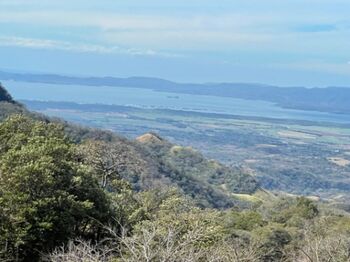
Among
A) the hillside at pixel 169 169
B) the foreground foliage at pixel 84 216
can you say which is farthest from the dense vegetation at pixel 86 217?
the hillside at pixel 169 169

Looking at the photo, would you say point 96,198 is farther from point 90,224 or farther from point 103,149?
point 103,149

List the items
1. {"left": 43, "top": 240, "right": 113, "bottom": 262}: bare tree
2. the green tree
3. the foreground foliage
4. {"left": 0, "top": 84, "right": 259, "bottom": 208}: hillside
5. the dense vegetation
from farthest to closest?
{"left": 0, "top": 84, "right": 259, "bottom": 208}: hillside, the green tree, the dense vegetation, the foreground foliage, {"left": 43, "top": 240, "right": 113, "bottom": 262}: bare tree

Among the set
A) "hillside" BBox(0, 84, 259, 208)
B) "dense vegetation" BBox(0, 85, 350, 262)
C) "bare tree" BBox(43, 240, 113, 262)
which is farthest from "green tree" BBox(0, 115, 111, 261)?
"hillside" BBox(0, 84, 259, 208)

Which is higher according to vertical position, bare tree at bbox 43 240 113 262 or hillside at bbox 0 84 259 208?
bare tree at bbox 43 240 113 262

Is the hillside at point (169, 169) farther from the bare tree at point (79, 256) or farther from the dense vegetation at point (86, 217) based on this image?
the bare tree at point (79, 256)

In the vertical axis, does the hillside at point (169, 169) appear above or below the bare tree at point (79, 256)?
below

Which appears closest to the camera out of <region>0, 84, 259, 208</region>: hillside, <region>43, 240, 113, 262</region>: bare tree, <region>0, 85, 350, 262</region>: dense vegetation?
<region>43, 240, 113, 262</region>: bare tree

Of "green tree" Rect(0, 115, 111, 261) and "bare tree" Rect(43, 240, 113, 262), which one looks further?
"green tree" Rect(0, 115, 111, 261)

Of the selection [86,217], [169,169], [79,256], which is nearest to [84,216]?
[86,217]

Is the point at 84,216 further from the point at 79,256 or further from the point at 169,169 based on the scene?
the point at 169,169

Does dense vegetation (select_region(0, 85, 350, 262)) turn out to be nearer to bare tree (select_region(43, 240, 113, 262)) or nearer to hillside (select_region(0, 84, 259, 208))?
bare tree (select_region(43, 240, 113, 262))

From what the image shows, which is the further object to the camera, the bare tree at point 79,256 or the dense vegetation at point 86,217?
the dense vegetation at point 86,217

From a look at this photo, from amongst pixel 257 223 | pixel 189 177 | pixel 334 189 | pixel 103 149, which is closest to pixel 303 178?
pixel 334 189

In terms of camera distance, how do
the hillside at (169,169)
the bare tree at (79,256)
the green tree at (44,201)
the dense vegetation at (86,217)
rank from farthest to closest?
1. the hillside at (169,169)
2. the green tree at (44,201)
3. the dense vegetation at (86,217)
4. the bare tree at (79,256)
